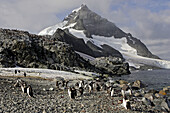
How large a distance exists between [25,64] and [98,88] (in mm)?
27131

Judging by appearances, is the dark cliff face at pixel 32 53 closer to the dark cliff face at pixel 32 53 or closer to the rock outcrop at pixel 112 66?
the dark cliff face at pixel 32 53

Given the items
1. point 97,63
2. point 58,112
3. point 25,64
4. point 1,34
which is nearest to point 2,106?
point 58,112

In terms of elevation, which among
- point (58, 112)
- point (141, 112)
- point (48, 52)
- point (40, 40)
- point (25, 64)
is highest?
point (40, 40)

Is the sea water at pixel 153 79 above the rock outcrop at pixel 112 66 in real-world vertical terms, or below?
below

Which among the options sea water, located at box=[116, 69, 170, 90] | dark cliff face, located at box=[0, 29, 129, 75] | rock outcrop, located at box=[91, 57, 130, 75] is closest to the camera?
sea water, located at box=[116, 69, 170, 90]

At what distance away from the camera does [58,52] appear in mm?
54000

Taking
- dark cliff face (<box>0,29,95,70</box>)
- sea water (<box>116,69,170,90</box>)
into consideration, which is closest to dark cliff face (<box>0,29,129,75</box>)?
dark cliff face (<box>0,29,95,70</box>)

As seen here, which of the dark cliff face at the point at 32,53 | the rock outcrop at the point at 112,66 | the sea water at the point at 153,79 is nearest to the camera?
the sea water at the point at 153,79

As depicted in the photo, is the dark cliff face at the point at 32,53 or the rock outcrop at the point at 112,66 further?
the rock outcrop at the point at 112,66

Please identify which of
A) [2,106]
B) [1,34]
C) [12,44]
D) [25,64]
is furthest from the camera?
[1,34]

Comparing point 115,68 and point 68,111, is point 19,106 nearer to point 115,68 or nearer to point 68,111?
point 68,111

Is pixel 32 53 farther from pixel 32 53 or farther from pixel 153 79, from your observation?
pixel 153 79

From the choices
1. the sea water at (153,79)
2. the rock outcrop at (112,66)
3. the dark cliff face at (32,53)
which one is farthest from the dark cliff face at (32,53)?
the rock outcrop at (112,66)

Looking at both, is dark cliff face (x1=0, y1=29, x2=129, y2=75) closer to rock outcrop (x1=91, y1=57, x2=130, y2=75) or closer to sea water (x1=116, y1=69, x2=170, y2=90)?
sea water (x1=116, y1=69, x2=170, y2=90)
